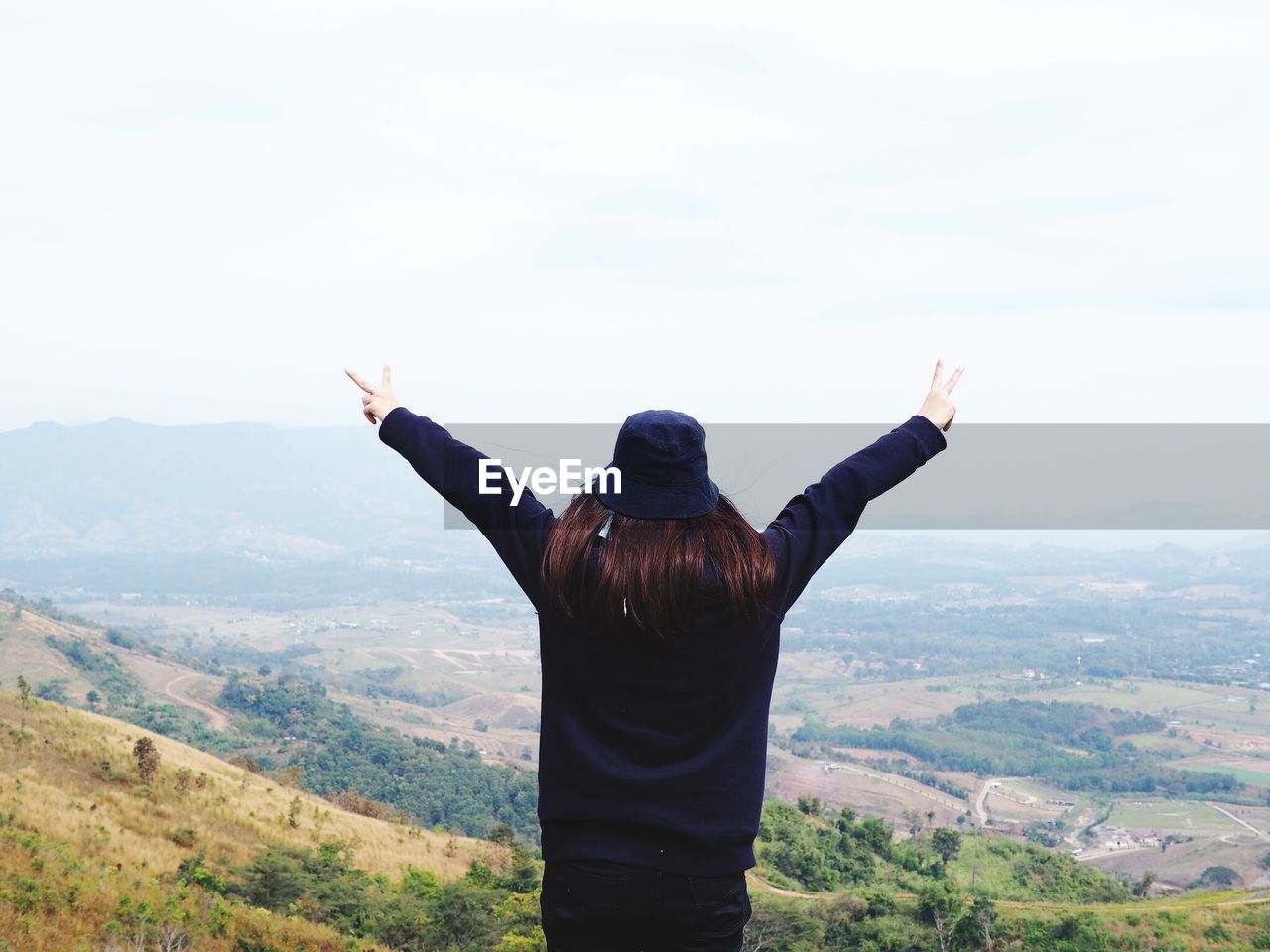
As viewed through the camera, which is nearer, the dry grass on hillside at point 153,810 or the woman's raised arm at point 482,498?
the woman's raised arm at point 482,498

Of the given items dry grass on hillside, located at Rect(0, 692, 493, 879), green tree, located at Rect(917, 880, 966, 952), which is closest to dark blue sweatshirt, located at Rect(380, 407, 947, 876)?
dry grass on hillside, located at Rect(0, 692, 493, 879)

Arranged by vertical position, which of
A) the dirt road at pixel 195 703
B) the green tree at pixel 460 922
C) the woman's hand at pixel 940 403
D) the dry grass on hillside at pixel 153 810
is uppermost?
the woman's hand at pixel 940 403

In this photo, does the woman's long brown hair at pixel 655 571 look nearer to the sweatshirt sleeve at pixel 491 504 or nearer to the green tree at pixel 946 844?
the sweatshirt sleeve at pixel 491 504

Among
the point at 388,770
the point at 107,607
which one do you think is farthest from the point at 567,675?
the point at 107,607

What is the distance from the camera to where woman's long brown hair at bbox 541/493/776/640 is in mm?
1793

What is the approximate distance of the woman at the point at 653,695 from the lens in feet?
6.02

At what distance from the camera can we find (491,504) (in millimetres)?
2023

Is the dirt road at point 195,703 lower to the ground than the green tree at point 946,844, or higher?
lower

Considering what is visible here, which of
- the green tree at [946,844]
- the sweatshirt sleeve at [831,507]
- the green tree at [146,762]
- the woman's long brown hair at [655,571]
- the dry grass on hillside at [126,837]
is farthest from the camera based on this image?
the green tree at [946,844]

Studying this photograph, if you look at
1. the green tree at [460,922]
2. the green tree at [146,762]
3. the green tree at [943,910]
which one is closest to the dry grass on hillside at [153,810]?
the green tree at [146,762]

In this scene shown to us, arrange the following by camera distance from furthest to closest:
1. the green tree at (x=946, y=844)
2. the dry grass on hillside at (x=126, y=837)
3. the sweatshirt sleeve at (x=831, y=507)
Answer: the green tree at (x=946, y=844) < the dry grass on hillside at (x=126, y=837) < the sweatshirt sleeve at (x=831, y=507)

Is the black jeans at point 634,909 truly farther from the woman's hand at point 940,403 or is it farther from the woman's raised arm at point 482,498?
the woman's hand at point 940,403

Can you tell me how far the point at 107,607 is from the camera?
150375 mm

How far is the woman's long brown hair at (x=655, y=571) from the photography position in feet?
5.88
